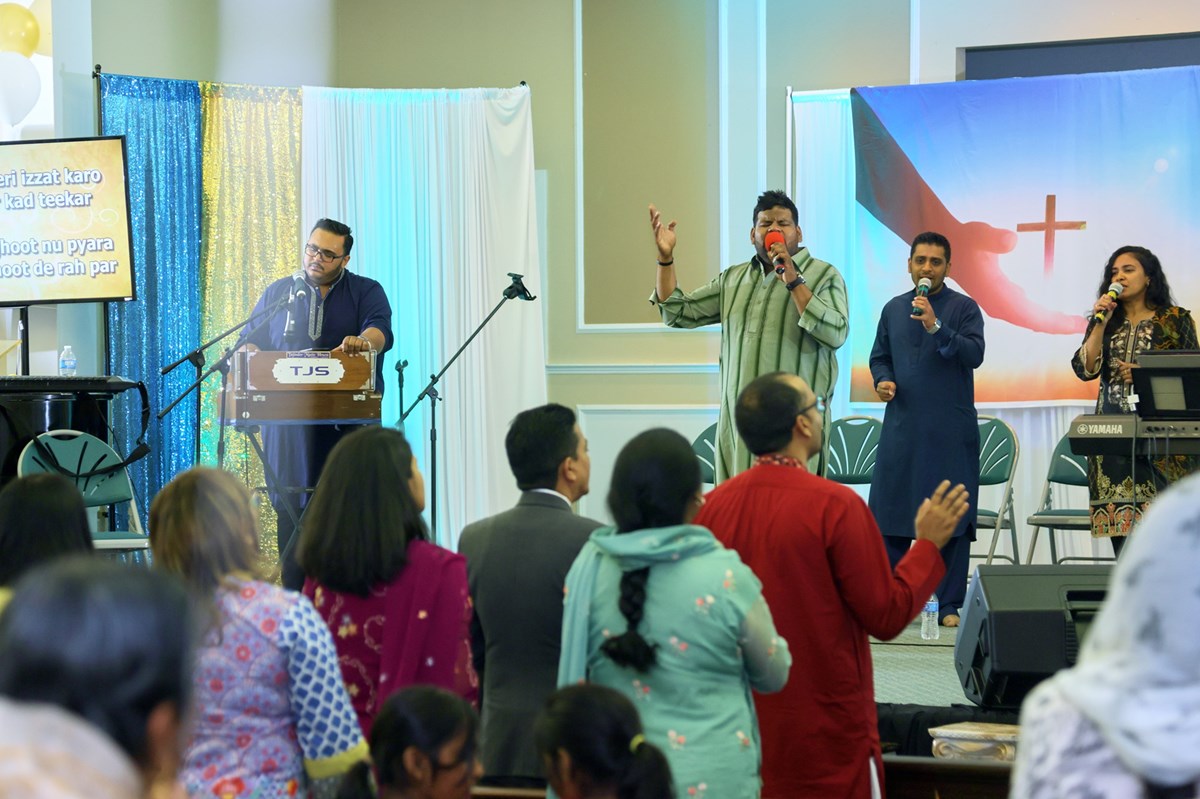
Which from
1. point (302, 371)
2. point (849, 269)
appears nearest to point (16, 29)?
point (302, 371)

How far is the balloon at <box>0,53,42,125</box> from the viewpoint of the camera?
6.18 meters

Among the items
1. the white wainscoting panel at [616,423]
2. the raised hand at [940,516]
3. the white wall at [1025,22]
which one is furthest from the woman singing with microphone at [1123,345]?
the white wainscoting panel at [616,423]

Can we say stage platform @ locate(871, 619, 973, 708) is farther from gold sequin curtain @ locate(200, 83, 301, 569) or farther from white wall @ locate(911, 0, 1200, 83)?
gold sequin curtain @ locate(200, 83, 301, 569)

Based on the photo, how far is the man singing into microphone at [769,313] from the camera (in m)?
4.53

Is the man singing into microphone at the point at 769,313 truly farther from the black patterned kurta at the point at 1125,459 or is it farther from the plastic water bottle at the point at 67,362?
the plastic water bottle at the point at 67,362

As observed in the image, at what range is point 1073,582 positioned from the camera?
3.12 metres

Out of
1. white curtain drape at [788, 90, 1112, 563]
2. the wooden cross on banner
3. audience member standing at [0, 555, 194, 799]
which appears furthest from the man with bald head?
the wooden cross on banner

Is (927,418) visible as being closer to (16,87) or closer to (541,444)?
(541,444)

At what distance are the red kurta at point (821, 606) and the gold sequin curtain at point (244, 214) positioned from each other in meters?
4.76

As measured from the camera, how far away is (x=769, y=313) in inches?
181

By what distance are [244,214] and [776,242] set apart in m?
3.56

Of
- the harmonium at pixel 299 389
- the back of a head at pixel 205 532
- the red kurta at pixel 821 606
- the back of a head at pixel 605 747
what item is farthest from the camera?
the harmonium at pixel 299 389

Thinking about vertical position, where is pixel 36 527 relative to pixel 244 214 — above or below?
below

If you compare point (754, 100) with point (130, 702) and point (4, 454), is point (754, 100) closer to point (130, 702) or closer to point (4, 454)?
point (4, 454)
